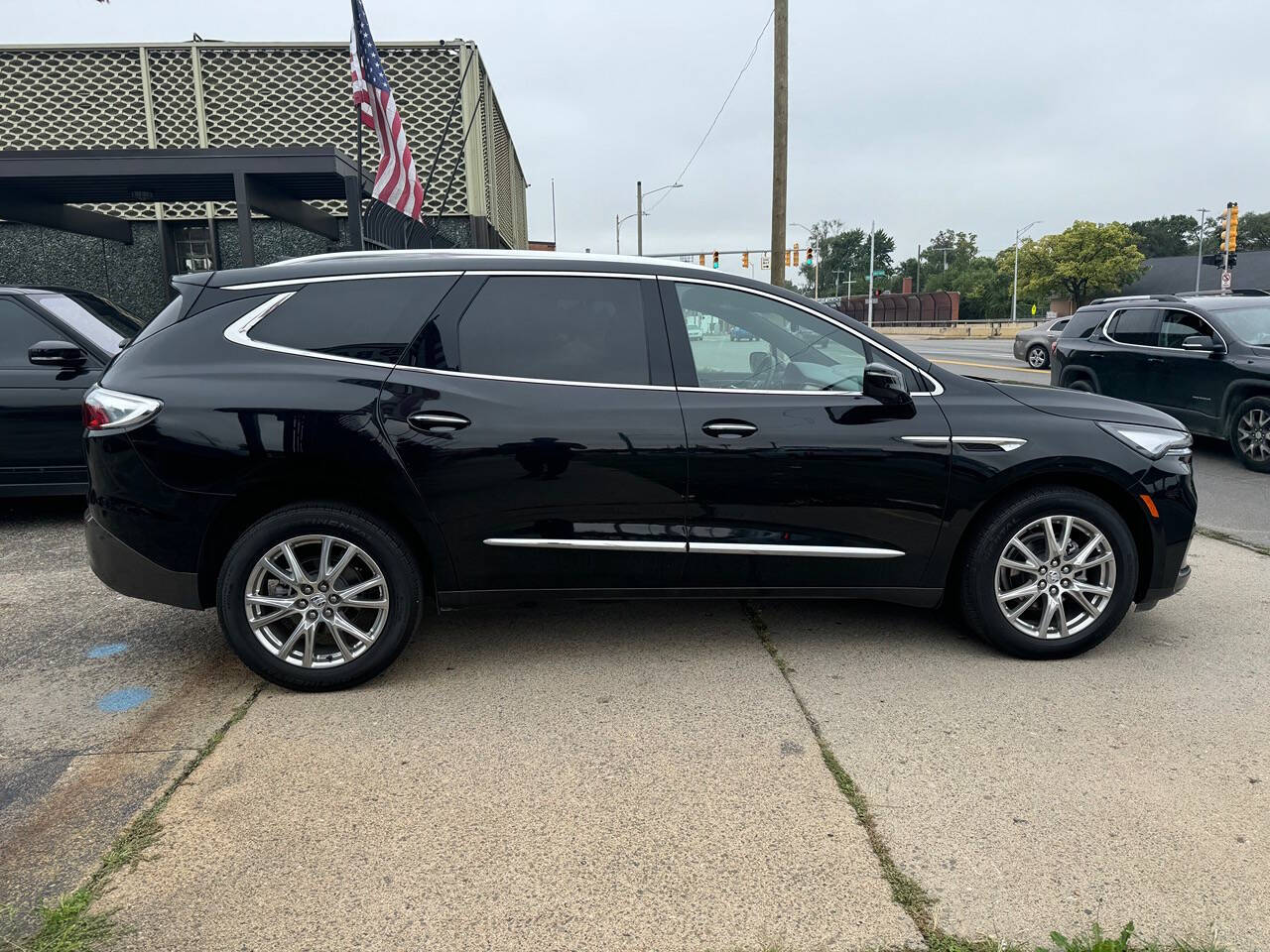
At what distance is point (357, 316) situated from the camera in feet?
12.4

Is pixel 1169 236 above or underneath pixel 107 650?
above

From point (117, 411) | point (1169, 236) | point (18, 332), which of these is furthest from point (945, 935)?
point (1169, 236)

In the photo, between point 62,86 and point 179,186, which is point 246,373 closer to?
point 179,186

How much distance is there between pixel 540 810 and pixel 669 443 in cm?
155

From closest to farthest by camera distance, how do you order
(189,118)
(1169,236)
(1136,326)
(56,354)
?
(56,354) < (1136,326) < (189,118) < (1169,236)

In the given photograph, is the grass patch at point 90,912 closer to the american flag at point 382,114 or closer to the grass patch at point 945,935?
the grass patch at point 945,935

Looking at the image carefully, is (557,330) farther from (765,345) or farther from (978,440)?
(978,440)

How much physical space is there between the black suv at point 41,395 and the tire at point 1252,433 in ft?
33.0

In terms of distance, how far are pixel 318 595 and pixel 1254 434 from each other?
9.03 metres

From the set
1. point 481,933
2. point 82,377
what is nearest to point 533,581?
point 481,933

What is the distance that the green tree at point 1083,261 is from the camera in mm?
71250

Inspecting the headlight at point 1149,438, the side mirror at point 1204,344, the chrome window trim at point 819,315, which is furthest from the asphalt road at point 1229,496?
the chrome window trim at point 819,315

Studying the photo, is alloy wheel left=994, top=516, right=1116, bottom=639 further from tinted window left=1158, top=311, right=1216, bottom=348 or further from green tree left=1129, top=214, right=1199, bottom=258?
green tree left=1129, top=214, right=1199, bottom=258

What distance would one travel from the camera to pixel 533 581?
3.84m
